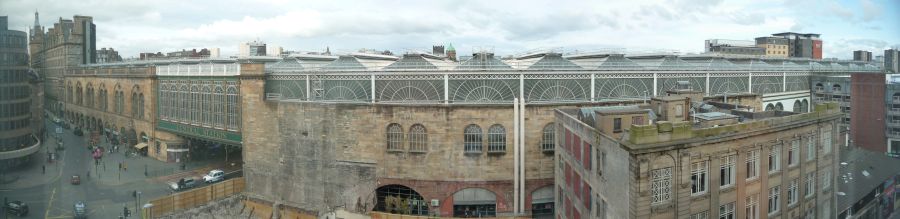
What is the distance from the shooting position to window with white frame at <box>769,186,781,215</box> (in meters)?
22.9

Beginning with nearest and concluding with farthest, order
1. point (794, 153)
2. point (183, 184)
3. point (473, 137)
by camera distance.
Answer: point (794, 153)
point (473, 137)
point (183, 184)

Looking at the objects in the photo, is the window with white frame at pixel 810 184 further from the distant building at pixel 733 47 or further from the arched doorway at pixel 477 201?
the distant building at pixel 733 47

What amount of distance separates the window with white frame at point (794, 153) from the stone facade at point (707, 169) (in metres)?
0.04

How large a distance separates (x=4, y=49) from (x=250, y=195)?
28.6 meters

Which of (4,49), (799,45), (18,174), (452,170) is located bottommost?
(452,170)

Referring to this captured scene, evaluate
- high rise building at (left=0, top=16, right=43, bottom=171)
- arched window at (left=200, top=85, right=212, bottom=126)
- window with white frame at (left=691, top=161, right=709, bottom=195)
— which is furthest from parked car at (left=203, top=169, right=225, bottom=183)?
window with white frame at (left=691, top=161, right=709, bottom=195)

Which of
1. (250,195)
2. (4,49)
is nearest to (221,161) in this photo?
(250,195)

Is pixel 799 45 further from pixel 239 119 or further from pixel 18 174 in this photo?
pixel 18 174

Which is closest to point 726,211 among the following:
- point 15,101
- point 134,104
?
point 15,101

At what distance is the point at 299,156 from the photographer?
4112 centimetres

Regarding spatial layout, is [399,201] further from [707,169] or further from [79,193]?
[707,169]

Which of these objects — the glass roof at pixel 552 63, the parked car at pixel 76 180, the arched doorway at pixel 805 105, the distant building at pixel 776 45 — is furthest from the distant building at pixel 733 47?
the parked car at pixel 76 180

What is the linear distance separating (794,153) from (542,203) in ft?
56.2

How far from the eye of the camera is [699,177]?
65.1ft
